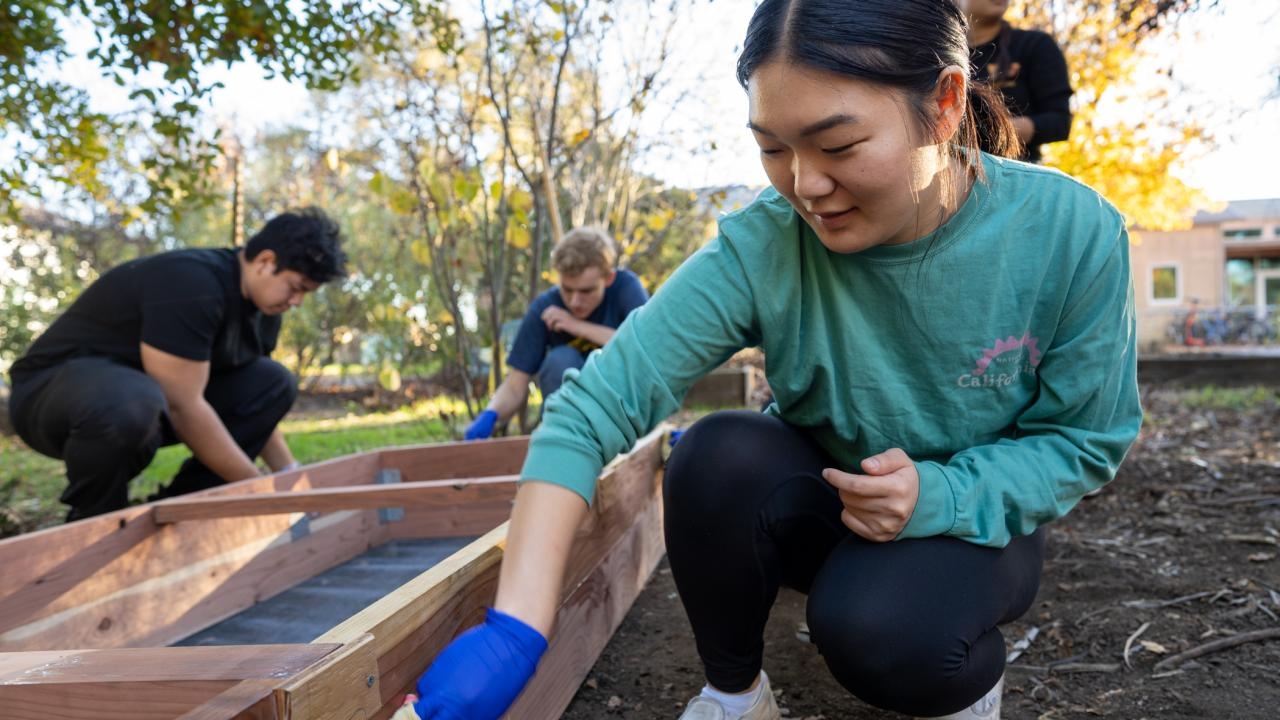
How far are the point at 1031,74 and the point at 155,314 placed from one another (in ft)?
9.77

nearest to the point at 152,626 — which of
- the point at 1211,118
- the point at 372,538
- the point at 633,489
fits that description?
the point at 372,538

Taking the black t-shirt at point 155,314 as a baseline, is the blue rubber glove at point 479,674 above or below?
below

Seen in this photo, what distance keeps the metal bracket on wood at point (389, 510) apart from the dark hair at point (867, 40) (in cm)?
238

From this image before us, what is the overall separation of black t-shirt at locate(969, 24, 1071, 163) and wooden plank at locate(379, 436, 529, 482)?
1.98 m

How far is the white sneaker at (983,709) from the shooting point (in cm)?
132

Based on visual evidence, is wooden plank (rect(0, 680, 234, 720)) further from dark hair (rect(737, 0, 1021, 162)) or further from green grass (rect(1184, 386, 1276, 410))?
green grass (rect(1184, 386, 1276, 410))

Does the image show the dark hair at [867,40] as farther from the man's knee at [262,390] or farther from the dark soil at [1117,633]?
the man's knee at [262,390]

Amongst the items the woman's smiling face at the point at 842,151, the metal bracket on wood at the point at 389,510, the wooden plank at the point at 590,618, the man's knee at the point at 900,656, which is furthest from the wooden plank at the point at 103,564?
the woman's smiling face at the point at 842,151

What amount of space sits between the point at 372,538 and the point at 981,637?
2299 millimetres

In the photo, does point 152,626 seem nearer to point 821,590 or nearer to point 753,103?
point 821,590

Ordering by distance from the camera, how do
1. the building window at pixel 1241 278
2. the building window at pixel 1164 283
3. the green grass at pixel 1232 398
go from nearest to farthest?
the green grass at pixel 1232 398 → the building window at pixel 1164 283 → the building window at pixel 1241 278

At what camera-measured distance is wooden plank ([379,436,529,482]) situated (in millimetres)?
3037

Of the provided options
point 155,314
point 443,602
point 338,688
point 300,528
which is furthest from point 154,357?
point 338,688

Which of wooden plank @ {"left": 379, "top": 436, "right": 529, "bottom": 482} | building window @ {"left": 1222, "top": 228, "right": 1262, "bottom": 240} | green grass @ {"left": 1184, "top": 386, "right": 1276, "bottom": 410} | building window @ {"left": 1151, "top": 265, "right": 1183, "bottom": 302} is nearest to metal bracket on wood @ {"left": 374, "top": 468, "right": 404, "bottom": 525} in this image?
wooden plank @ {"left": 379, "top": 436, "right": 529, "bottom": 482}
